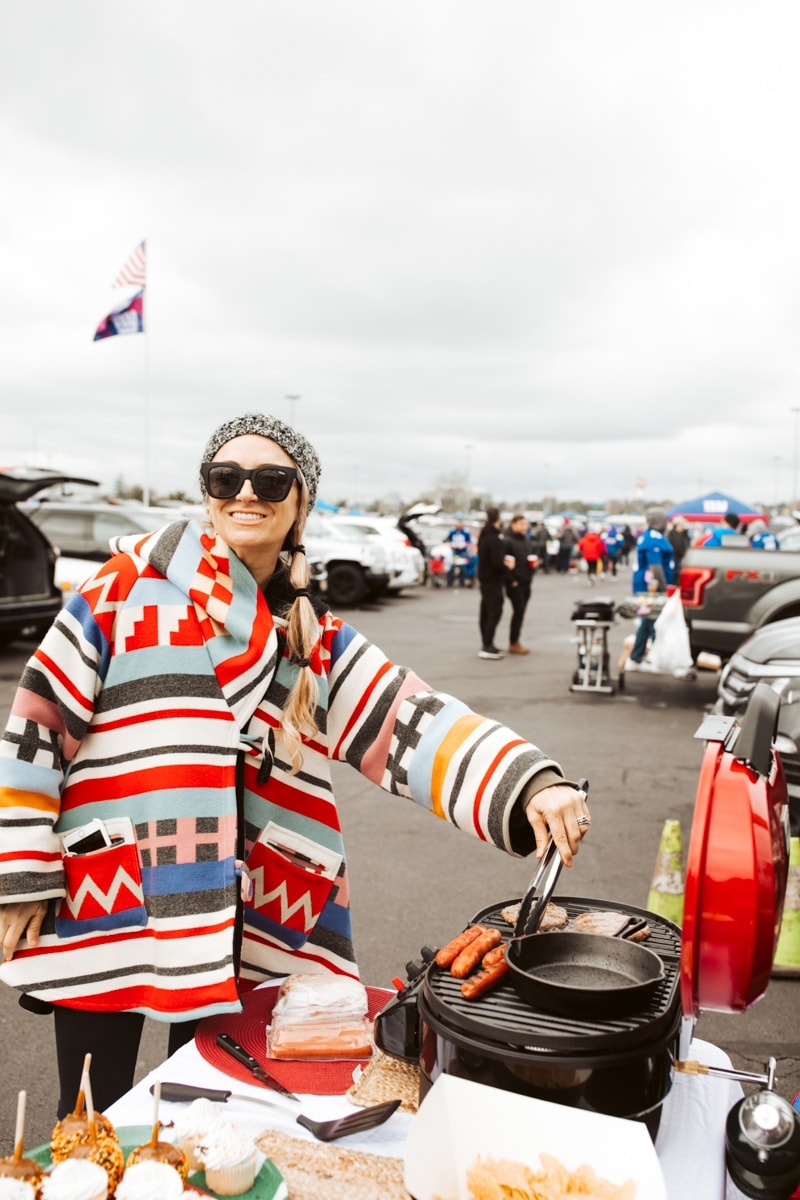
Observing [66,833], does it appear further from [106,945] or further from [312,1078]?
[312,1078]

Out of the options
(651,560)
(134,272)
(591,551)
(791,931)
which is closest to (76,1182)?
(791,931)

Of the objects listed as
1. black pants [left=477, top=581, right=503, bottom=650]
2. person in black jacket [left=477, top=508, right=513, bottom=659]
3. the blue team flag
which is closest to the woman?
person in black jacket [left=477, top=508, right=513, bottom=659]

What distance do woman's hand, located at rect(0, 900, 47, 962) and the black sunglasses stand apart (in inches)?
35.4

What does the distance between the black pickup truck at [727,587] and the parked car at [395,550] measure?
11.5 metres

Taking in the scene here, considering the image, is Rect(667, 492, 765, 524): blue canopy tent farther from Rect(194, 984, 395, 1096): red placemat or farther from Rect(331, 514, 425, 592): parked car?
Rect(194, 984, 395, 1096): red placemat

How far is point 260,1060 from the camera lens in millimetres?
1798

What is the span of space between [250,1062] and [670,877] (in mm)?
2913

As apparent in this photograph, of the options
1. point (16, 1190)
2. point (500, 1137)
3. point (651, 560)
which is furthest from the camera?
point (651, 560)

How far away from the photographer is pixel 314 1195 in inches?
57.0

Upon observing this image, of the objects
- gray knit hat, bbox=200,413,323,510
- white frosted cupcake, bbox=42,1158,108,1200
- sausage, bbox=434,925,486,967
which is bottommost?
white frosted cupcake, bbox=42,1158,108,1200

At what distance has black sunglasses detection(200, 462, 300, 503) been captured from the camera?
6.67ft

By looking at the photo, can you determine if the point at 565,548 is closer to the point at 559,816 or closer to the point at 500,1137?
the point at 559,816

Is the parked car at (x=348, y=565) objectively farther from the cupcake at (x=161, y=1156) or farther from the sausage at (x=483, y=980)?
the cupcake at (x=161, y=1156)

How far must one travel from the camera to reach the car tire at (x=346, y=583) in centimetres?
2012
